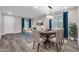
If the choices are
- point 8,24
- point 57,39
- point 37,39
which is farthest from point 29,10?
point 57,39

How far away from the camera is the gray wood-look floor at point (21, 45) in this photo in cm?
273

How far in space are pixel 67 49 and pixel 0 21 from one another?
76.1 inches

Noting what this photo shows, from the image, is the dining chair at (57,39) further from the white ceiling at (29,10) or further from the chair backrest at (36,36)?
the white ceiling at (29,10)

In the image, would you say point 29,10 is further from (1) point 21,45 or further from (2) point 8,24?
(1) point 21,45

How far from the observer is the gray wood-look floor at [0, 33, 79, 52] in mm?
2730

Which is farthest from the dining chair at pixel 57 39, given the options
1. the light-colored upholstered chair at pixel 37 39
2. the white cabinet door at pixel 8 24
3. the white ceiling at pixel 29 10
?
the white cabinet door at pixel 8 24

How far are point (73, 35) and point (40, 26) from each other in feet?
2.96

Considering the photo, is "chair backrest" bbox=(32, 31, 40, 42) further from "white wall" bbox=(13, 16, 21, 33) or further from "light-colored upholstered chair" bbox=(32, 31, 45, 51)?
"white wall" bbox=(13, 16, 21, 33)
